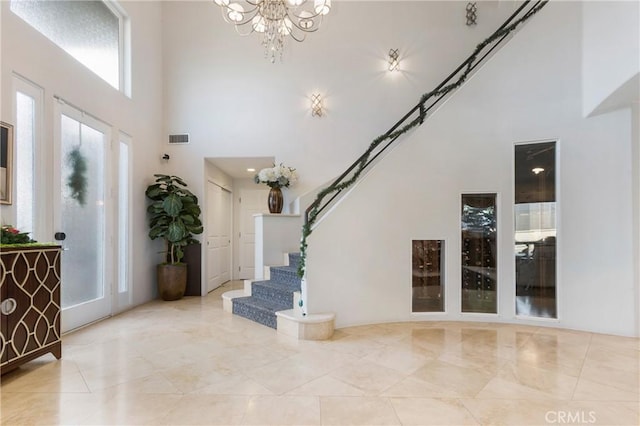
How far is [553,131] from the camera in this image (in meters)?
3.82

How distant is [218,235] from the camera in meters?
6.28

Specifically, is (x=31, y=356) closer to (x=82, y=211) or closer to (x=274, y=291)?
(x=82, y=211)

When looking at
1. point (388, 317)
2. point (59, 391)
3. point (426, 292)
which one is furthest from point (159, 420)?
point (426, 292)

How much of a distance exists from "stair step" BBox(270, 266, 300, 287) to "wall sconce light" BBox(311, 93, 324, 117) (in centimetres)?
280

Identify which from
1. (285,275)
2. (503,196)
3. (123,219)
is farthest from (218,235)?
(503,196)

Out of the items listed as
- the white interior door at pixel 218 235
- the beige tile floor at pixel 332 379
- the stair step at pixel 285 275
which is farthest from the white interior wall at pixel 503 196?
the white interior door at pixel 218 235

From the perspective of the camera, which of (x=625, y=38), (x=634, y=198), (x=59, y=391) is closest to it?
(x=59, y=391)

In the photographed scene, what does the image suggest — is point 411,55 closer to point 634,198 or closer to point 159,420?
point 634,198

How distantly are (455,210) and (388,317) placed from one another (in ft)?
5.37

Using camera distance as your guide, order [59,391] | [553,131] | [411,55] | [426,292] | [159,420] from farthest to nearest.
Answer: [411,55], [426,292], [553,131], [59,391], [159,420]

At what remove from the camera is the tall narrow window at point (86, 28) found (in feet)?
10.7

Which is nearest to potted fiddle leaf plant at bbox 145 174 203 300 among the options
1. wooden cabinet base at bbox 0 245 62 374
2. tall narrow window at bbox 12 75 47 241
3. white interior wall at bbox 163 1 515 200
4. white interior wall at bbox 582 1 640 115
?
white interior wall at bbox 163 1 515 200

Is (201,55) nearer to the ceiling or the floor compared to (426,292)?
nearer to the ceiling

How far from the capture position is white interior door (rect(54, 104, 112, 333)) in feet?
11.6
